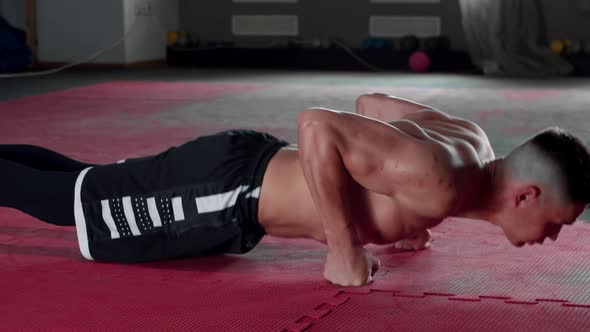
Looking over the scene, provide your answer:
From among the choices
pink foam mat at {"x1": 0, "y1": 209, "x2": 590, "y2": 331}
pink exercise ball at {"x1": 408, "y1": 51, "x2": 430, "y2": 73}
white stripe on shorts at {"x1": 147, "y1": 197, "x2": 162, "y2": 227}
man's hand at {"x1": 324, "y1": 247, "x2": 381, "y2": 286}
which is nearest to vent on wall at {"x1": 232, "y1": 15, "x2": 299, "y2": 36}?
pink exercise ball at {"x1": 408, "y1": 51, "x2": 430, "y2": 73}

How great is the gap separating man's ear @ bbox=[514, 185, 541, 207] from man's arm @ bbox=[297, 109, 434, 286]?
269mm

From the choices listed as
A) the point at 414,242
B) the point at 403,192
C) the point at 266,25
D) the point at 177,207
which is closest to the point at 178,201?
the point at 177,207

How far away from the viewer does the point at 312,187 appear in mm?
2170

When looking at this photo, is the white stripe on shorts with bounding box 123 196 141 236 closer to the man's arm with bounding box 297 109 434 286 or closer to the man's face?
the man's arm with bounding box 297 109 434 286

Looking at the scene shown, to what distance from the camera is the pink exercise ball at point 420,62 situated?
409 inches

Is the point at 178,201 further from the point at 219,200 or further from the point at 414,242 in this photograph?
the point at 414,242

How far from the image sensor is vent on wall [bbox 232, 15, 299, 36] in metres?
11.5

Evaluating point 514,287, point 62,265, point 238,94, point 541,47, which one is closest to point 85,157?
point 62,265

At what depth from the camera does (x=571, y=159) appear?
202 cm

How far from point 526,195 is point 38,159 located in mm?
1467

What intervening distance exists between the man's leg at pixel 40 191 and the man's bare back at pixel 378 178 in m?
0.57

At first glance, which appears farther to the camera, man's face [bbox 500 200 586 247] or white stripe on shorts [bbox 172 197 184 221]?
white stripe on shorts [bbox 172 197 184 221]

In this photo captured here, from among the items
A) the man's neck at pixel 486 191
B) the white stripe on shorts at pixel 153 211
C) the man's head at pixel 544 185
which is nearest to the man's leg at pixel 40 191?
the white stripe on shorts at pixel 153 211

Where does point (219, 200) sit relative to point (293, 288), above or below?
above
